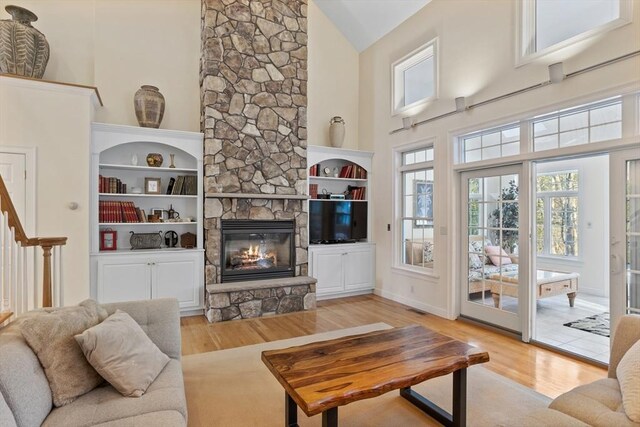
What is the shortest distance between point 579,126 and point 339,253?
3645 millimetres

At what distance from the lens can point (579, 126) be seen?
11.1 ft

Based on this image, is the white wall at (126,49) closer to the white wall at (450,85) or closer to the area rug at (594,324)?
the white wall at (450,85)

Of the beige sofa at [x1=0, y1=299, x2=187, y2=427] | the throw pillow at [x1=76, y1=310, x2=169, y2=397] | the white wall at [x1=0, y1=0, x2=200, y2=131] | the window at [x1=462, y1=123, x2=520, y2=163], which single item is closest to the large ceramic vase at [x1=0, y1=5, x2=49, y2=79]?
the white wall at [x1=0, y1=0, x2=200, y2=131]

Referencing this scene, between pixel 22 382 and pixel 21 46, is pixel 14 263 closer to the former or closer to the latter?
pixel 22 382

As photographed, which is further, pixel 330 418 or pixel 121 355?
pixel 121 355

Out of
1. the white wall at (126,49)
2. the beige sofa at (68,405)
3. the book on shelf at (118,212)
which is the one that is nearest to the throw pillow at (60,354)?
the beige sofa at (68,405)

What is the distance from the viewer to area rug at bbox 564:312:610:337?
4.16 metres

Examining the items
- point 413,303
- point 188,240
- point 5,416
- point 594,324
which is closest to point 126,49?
point 188,240

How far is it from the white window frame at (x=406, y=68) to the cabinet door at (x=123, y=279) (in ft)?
14.4

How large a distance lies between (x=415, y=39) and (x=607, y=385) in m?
4.88

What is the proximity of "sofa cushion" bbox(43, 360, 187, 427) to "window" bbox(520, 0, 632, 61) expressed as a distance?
4.35 m

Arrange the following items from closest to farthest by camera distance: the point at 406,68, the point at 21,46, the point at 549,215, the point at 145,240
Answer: the point at 21,46 → the point at 145,240 → the point at 406,68 → the point at 549,215

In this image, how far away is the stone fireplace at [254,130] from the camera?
15.8 ft

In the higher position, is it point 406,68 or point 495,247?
point 406,68
